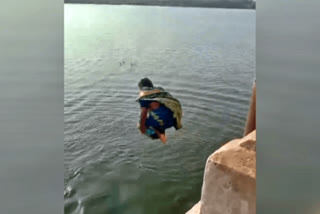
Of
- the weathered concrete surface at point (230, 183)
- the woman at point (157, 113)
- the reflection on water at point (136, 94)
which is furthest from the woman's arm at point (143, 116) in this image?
the weathered concrete surface at point (230, 183)

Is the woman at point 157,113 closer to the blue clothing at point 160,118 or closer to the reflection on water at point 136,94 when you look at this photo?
the blue clothing at point 160,118

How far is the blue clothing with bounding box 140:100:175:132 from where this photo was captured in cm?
146

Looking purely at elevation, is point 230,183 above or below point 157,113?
below

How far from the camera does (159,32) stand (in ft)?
7.68

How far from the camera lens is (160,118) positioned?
1462 millimetres

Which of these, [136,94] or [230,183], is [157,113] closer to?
[230,183]

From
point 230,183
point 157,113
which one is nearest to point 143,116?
point 157,113

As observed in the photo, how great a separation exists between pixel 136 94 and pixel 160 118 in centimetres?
63

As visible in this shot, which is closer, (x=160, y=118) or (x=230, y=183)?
(x=230, y=183)

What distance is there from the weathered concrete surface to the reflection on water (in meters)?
→ 0.43
